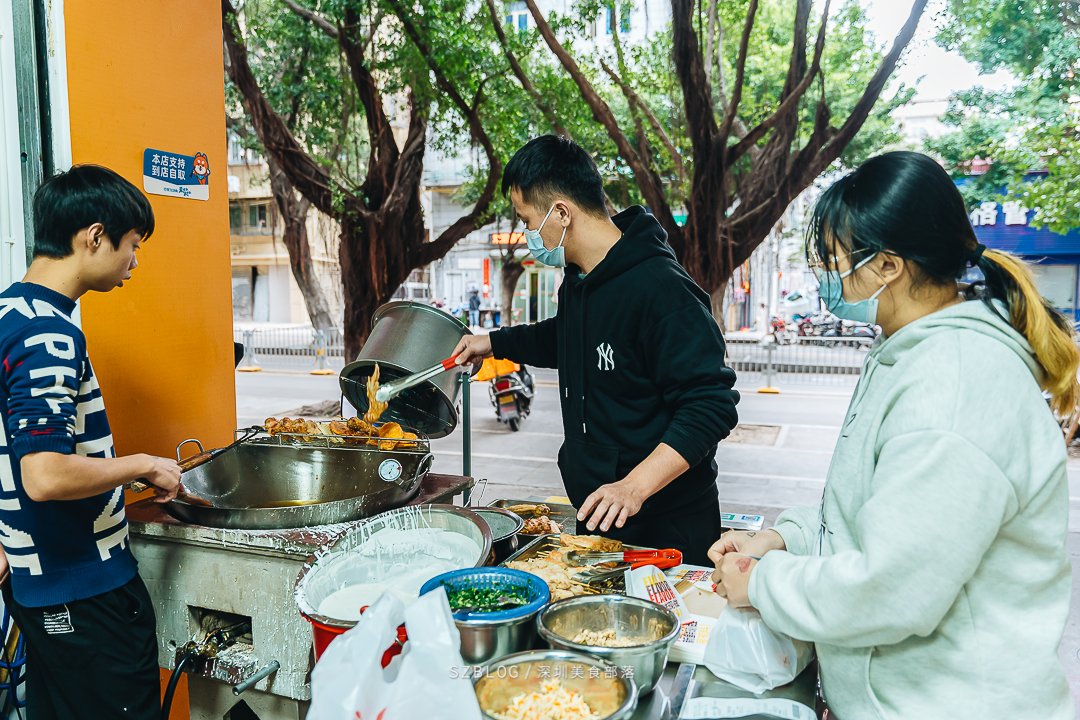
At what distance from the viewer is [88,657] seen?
1916 millimetres

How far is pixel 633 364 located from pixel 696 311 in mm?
260

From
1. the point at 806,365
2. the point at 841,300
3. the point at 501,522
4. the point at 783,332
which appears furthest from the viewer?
the point at 783,332

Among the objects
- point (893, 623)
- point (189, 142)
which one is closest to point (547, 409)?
point (189, 142)

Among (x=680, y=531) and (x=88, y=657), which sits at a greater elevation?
(x=680, y=531)

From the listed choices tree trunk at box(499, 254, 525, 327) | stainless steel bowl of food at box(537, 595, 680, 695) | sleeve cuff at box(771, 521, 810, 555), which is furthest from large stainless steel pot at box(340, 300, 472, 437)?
tree trunk at box(499, 254, 525, 327)

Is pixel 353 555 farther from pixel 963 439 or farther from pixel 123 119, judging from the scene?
pixel 123 119

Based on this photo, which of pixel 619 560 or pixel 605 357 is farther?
pixel 605 357

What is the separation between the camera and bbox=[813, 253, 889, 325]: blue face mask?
133 cm

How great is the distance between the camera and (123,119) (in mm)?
2561

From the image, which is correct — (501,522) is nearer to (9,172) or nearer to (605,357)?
(605,357)

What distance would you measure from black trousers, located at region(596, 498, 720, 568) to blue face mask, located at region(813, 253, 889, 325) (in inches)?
43.3

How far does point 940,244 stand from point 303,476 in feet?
6.95

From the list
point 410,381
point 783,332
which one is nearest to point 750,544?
point 410,381

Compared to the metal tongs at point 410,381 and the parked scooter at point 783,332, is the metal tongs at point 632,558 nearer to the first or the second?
the metal tongs at point 410,381
